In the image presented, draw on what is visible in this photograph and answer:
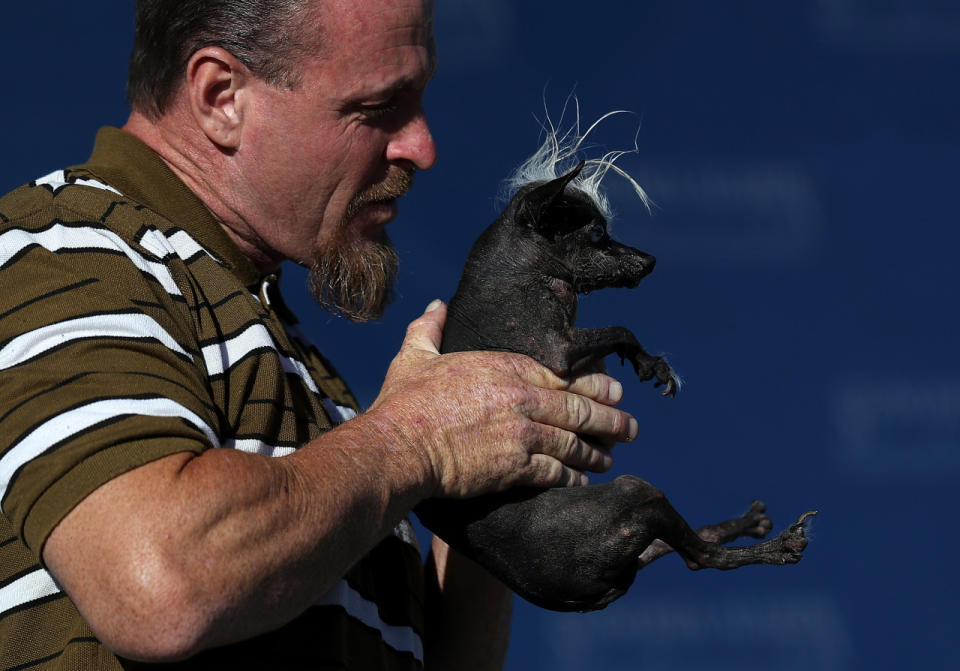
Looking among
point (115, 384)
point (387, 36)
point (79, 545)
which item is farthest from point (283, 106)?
point (79, 545)

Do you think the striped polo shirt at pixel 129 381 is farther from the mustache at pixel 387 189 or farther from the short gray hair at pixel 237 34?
the mustache at pixel 387 189

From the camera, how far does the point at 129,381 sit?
4.57 ft

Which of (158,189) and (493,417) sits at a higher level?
(158,189)

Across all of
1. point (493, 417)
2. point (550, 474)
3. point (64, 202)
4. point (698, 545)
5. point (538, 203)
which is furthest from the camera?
point (538, 203)

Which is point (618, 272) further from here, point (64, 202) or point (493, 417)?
point (64, 202)

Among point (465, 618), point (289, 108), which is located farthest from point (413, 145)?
point (465, 618)

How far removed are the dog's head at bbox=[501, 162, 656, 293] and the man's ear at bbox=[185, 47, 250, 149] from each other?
26.1 inches

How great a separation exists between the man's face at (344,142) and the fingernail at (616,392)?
662 millimetres

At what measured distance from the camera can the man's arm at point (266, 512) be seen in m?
1.29

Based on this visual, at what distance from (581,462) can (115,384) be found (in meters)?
1.02

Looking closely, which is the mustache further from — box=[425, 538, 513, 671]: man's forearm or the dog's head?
box=[425, 538, 513, 671]: man's forearm

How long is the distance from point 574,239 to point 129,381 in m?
1.24

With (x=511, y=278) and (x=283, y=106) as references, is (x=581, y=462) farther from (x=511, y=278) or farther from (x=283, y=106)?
(x=283, y=106)

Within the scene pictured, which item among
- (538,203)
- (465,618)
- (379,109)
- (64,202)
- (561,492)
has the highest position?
(379,109)
